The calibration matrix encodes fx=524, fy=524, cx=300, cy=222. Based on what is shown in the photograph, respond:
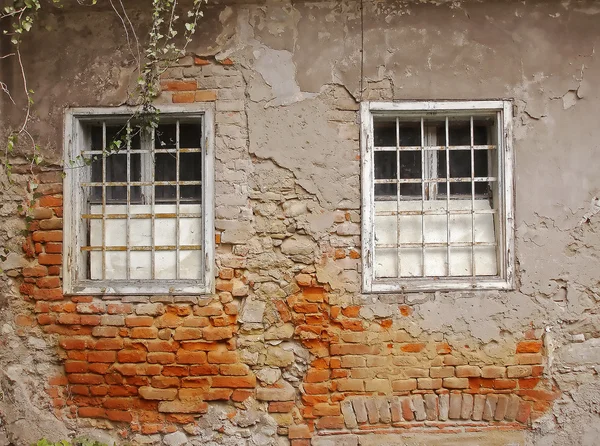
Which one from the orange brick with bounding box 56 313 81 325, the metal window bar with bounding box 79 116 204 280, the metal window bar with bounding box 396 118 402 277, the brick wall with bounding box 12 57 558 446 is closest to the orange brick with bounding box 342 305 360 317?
the brick wall with bounding box 12 57 558 446

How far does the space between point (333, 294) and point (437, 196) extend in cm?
103

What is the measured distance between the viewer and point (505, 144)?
3596 mm

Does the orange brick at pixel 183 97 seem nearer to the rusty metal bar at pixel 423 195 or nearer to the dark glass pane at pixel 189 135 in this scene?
the dark glass pane at pixel 189 135

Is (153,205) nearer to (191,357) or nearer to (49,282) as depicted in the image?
(49,282)

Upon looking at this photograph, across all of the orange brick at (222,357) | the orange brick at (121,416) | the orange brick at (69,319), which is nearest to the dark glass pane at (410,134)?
the orange brick at (222,357)

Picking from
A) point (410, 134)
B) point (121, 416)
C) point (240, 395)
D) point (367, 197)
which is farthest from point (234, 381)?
point (410, 134)

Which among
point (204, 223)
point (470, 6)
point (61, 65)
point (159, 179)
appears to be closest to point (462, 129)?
point (470, 6)

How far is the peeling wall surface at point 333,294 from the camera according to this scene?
3572 mm

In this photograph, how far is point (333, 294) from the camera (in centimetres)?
358

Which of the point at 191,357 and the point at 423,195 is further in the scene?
the point at 423,195

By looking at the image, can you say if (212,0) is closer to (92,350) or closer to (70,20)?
(70,20)

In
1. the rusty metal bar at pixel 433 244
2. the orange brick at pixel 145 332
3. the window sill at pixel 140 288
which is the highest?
the rusty metal bar at pixel 433 244

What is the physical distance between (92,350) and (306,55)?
251 centimetres

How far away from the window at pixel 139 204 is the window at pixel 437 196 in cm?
116
